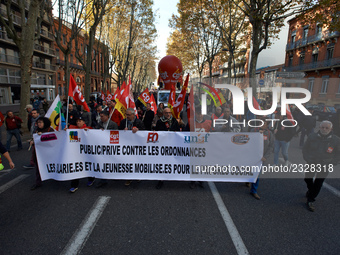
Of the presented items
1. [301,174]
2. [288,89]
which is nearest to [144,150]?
[288,89]

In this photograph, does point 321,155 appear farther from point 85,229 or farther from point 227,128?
point 85,229

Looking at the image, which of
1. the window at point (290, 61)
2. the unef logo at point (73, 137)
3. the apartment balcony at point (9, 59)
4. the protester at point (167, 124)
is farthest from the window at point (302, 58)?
the apartment balcony at point (9, 59)

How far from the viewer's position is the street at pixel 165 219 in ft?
8.77

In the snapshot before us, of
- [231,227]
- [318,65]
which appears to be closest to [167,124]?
[231,227]

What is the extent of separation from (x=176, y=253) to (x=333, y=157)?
336 centimetres

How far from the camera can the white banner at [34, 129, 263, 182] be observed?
13.7 feet

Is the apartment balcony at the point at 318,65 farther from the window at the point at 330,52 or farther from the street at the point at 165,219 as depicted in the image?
the street at the point at 165,219

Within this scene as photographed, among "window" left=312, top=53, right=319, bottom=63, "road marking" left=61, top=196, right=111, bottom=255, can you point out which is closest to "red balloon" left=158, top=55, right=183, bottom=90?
"road marking" left=61, top=196, right=111, bottom=255

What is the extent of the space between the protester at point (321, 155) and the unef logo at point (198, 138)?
2064 millimetres

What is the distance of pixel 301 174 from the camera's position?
5.38 meters

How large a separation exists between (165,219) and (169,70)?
14461mm

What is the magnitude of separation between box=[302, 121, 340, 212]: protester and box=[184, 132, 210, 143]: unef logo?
2.06 meters

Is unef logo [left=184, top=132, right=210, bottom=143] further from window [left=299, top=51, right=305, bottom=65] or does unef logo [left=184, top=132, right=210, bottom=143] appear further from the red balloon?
window [left=299, top=51, right=305, bottom=65]

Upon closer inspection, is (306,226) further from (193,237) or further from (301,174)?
(301,174)
